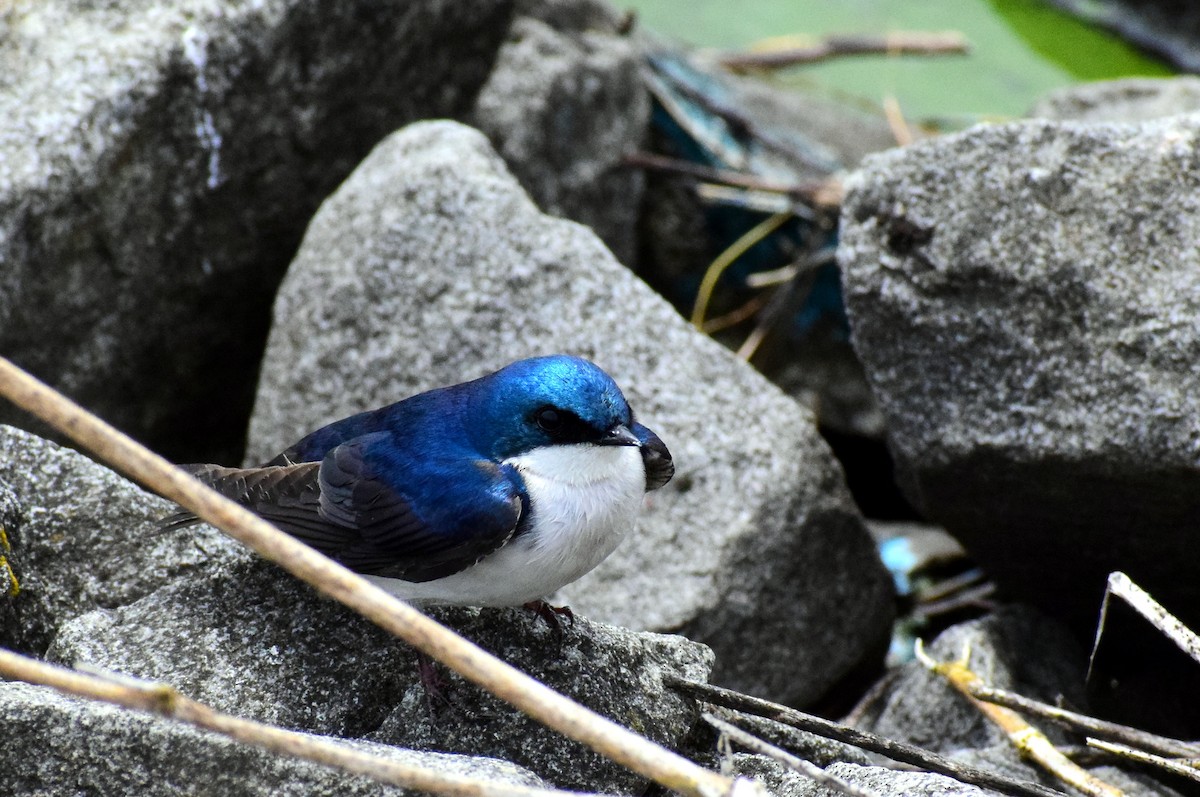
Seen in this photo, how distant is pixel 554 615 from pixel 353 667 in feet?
1.64

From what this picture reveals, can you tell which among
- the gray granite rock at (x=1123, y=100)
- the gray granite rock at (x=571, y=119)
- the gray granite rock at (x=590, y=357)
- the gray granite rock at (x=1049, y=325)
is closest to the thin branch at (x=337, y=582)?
the gray granite rock at (x=1049, y=325)

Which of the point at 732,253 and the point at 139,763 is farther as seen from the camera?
the point at 732,253

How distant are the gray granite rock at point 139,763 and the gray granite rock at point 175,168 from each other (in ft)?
6.51

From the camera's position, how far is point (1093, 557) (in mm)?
3885

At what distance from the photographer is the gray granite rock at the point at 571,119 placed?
5.58 metres

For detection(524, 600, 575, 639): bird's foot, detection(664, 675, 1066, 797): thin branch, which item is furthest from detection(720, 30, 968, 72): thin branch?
detection(664, 675, 1066, 797): thin branch

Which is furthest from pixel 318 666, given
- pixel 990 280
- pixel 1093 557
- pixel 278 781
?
pixel 1093 557

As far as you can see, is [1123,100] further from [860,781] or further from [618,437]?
[860,781]

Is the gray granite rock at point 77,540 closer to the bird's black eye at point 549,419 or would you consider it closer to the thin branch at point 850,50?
the bird's black eye at point 549,419

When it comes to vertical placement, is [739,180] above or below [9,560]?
above

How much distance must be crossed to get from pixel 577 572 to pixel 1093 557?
1639 millimetres

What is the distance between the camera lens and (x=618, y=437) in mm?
3250

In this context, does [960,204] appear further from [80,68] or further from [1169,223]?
[80,68]

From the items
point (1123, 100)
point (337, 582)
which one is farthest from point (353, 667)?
point (1123, 100)
